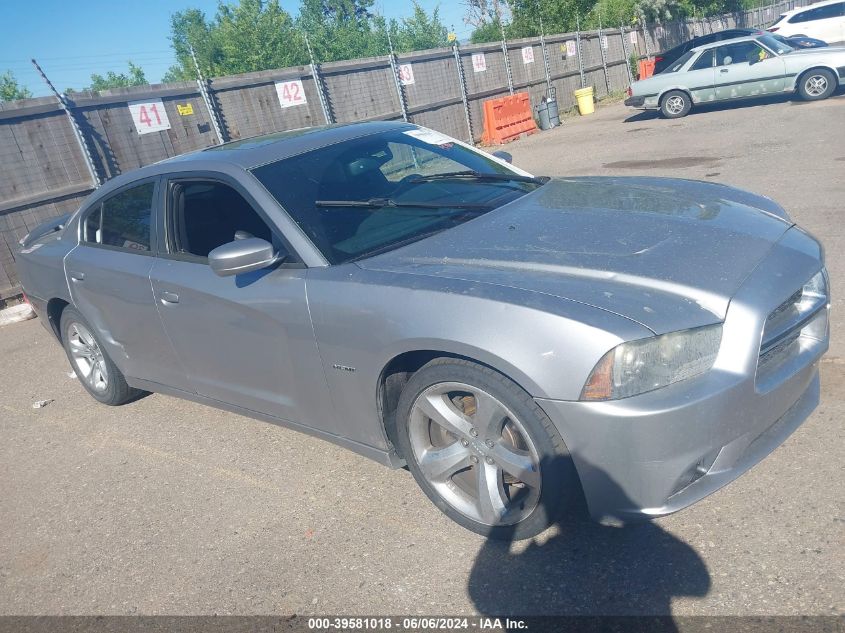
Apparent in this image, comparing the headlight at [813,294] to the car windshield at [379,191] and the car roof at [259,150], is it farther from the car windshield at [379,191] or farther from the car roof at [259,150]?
the car roof at [259,150]

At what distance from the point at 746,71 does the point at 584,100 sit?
255 inches

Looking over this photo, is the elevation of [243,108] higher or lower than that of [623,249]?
higher

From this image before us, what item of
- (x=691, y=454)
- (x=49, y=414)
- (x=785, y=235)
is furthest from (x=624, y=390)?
(x=49, y=414)

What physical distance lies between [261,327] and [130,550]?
1.25m

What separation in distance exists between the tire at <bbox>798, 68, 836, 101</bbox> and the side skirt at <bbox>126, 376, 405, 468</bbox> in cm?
1565

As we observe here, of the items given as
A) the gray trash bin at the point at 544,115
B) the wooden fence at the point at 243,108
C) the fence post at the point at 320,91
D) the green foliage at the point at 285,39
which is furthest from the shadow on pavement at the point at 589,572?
the green foliage at the point at 285,39

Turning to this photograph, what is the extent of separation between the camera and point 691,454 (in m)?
2.46

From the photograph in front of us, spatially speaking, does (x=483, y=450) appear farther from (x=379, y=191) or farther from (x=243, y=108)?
(x=243, y=108)

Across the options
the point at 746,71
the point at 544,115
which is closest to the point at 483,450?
the point at 746,71

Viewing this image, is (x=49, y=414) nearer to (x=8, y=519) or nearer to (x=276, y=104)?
(x=8, y=519)

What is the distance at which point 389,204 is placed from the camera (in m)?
3.61

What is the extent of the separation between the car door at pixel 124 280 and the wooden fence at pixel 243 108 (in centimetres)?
549

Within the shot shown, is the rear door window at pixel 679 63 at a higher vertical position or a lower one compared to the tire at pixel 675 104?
higher

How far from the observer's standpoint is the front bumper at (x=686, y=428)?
241 centimetres
